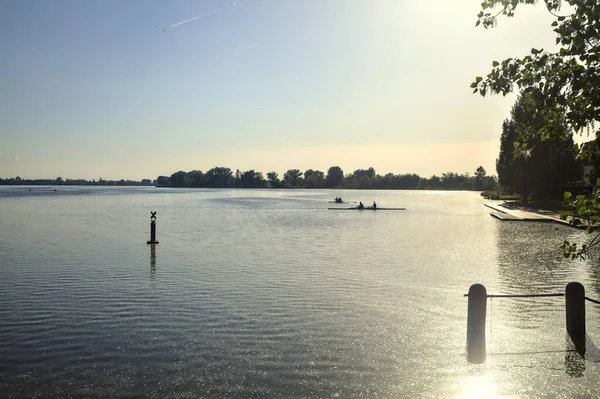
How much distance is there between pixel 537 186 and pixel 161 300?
253 feet

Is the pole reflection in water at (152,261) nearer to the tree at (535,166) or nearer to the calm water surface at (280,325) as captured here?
the calm water surface at (280,325)

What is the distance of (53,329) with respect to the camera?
500 inches

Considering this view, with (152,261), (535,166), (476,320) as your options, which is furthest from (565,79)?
(535,166)

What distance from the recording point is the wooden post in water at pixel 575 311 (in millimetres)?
12445

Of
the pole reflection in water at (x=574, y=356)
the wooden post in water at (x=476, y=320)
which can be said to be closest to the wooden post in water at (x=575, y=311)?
the pole reflection in water at (x=574, y=356)

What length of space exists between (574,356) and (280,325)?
7.09 m

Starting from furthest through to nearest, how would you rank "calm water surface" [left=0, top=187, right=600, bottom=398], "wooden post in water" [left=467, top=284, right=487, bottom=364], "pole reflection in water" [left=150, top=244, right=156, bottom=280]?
1. "pole reflection in water" [left=150, top=244, right=156, bottom=280]
2. "wooden post in water" [left=467, top=284, right=487, bottom=364]
3. "calm water surface" [left=0, top=187, right=600, bottom=398]

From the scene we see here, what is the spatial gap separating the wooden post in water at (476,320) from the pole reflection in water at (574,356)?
5.77 feet

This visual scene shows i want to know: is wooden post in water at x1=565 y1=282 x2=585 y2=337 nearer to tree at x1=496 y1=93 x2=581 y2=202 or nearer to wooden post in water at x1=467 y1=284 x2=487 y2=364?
wooden post in water at x1=467 y1=284 x2=487 y2=364

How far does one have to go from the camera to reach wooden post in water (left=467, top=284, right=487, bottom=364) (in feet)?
37.7

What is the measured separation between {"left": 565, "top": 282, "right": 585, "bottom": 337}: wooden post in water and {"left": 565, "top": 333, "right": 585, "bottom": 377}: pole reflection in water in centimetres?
25

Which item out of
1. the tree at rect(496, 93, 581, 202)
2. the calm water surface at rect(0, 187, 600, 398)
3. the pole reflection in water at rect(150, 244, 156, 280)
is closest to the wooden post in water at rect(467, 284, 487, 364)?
the calm water surface at rect(0, 187, 600, 398)

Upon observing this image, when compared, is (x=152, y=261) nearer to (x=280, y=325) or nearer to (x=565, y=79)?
(x=280, y=325)

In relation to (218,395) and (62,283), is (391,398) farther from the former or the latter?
(62,283)
